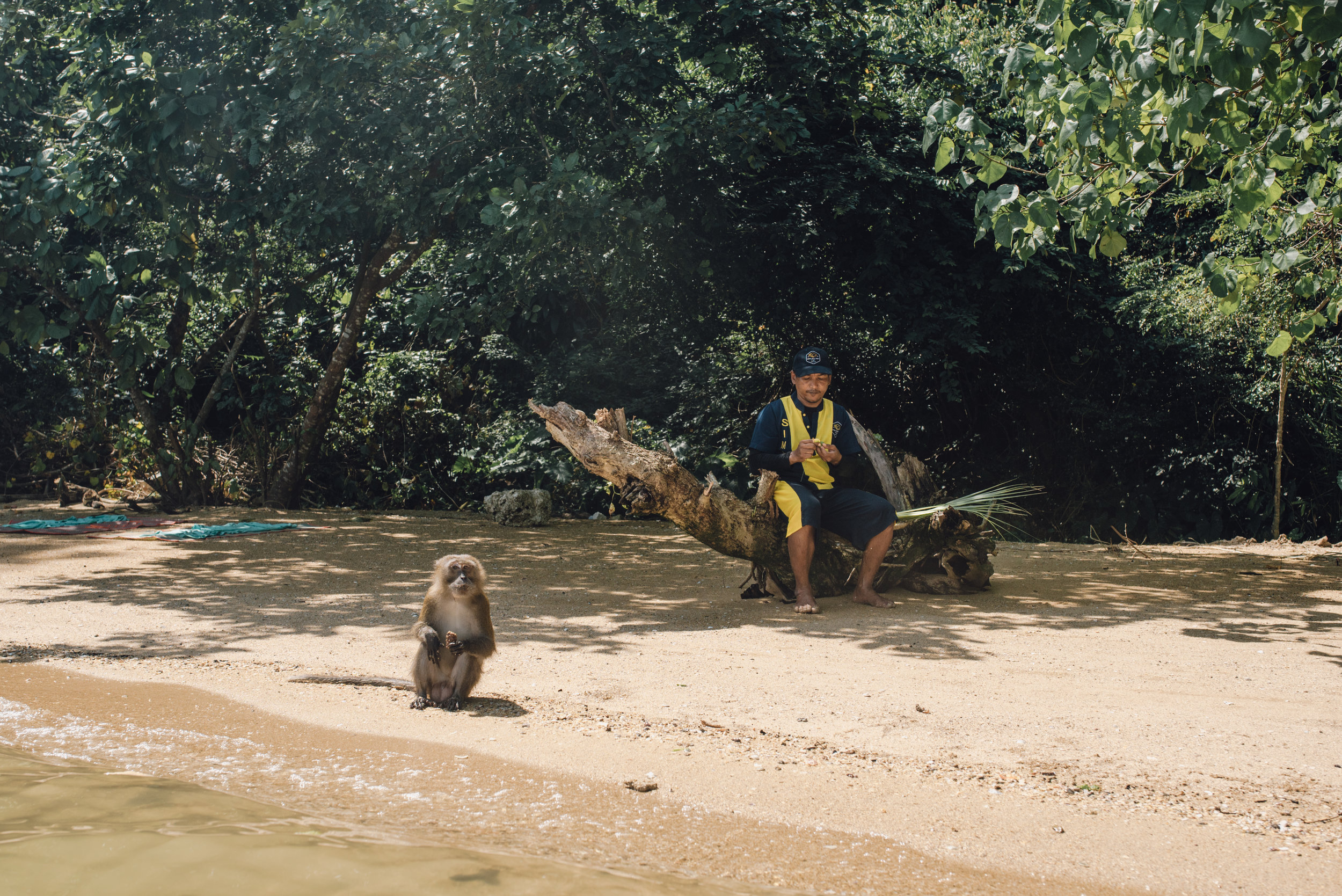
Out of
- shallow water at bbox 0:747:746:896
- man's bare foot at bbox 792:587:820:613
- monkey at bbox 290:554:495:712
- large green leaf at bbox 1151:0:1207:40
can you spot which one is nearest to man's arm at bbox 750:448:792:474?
man's bare foot at bbox 792:587:820:613

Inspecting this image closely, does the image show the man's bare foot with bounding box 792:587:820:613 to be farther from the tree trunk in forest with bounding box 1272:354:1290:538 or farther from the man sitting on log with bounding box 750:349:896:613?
the tree trunk in forest with bounding box 1272:354:1290:538

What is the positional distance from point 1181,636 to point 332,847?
468cm

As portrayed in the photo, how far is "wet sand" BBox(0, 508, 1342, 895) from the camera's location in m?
3.01

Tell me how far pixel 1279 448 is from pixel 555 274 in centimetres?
752

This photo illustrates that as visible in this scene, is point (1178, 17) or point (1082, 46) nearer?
point (1178, 17)

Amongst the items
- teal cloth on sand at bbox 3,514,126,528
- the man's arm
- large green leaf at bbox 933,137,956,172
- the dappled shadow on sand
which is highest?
large green leaf at bbox 933,137,956,172

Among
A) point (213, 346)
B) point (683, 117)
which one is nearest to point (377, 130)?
point (683, 117)

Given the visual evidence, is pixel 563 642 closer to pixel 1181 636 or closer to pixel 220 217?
pixel 1181 636

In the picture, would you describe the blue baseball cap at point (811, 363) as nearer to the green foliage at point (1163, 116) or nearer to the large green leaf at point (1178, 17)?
the green foliage at point (1163, 116)

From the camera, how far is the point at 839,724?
162 inches

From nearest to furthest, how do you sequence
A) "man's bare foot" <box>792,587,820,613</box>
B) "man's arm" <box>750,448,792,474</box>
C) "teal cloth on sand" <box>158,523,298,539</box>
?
"man's bare foot" <box>792,587,820,613</box>
"man's arm" <box>750,448,792,474</box>
"teal cloth on sand" <box>158,523,298,539</box>

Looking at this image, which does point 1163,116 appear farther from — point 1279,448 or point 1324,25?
point 1279,448

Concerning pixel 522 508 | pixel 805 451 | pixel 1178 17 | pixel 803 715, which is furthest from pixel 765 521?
pixel 522 508

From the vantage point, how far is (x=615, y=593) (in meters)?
7.38
